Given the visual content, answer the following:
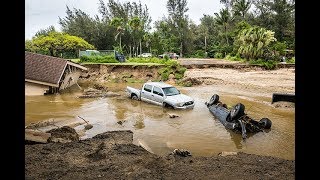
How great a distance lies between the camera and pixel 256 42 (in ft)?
141

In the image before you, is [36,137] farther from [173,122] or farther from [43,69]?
[43,69]

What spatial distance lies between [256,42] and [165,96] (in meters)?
28.3

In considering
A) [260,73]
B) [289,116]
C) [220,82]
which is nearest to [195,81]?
[220,82]

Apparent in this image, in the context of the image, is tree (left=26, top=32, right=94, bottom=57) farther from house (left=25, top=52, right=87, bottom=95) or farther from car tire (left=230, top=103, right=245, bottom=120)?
car tire (left=230, top=103, right=245, bottom=120)

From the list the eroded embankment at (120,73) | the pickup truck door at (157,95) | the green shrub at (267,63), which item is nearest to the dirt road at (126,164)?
the pickup truck door at (157,95)

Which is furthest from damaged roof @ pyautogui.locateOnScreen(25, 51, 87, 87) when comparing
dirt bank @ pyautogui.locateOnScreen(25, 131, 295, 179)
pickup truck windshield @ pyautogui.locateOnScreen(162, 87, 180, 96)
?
dirt bank @ pyautogui.locateOnScreen(25, 131, 295, 179)

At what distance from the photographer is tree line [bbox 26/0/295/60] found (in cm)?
5619

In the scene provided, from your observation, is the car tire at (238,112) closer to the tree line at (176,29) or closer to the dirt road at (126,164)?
the dirt road at (126,164)

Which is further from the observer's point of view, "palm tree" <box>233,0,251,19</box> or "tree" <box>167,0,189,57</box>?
"tree" <box>167,0,189,57</box>

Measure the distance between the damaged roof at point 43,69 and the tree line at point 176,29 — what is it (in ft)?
69.7

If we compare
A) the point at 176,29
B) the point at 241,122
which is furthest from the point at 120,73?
the point at 176,29

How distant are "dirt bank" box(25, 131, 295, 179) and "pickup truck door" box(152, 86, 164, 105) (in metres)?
10.2

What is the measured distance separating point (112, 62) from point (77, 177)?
3504 centimetres

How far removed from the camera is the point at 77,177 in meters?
6.52
